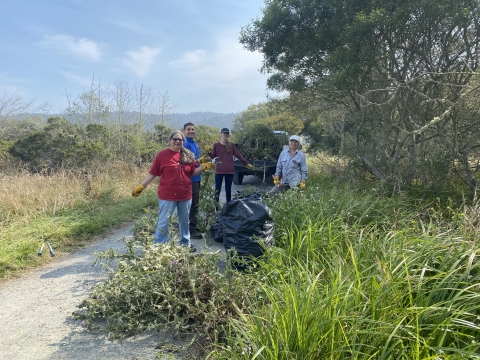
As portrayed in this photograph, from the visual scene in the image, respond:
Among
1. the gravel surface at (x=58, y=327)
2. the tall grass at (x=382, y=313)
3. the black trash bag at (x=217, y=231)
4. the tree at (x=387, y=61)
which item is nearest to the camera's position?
the tall grass at (x=382, y=313)

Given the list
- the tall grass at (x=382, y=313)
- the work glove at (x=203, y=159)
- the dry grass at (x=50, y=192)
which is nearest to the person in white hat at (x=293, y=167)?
the work glove at (x=203, y=159)

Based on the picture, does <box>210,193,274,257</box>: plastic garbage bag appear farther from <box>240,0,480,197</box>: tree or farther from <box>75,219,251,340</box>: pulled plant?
<box>240,0,480,197</box>: tree

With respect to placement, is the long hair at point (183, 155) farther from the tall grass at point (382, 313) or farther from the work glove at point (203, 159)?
the tall grass at point (382, 313)

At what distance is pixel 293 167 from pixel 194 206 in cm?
177

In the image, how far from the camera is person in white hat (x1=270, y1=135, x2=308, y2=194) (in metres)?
5.39

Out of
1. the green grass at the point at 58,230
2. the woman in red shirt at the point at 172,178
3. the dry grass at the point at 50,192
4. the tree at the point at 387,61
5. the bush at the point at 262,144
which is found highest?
the tree at the point at 387,61

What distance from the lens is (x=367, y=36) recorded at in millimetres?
6328

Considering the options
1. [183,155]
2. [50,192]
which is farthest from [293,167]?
[50,192]

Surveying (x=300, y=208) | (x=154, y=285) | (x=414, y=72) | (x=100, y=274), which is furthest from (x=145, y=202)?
(x=414, y=72)

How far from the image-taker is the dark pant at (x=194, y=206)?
5.06 m

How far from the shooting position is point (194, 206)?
16.6 ft

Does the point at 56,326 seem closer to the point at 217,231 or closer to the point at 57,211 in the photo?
the point at 217,231

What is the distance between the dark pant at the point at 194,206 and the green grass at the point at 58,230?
1.70 meters

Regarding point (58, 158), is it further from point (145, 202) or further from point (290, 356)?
point (290, 356)
